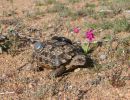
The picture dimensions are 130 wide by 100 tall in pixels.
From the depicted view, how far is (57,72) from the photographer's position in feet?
21.1

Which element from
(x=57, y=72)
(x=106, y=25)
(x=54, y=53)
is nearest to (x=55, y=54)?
(x=54, y=53)

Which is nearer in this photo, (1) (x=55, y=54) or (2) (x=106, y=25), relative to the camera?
(1) (x=55, y=54)

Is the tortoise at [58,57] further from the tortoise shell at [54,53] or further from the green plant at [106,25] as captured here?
the green plant at [106,25]

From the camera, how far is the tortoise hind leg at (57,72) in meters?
6.38

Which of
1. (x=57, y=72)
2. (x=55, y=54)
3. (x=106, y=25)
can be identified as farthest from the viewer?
(x=106, y=25)

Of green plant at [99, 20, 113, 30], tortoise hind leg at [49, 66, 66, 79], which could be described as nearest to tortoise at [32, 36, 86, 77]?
tortoise hind leg at [49, 66, 66, 79]

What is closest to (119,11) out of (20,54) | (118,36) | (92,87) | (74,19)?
(74,19)

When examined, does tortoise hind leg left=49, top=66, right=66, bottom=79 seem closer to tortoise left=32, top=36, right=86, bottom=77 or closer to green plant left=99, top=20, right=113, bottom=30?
tortoise left=32, top=36, right=86, bottom=77

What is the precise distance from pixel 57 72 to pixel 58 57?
268mm

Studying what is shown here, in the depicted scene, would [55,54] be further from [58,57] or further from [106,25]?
[106,25]

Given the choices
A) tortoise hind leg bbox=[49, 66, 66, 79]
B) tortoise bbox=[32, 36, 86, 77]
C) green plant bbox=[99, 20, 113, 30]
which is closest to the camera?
tortoise hind leg bbox=[49, 66, 66, 79]

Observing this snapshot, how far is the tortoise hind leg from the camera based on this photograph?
20.9ft

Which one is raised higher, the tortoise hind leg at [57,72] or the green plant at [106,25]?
the green plant at [106,25]

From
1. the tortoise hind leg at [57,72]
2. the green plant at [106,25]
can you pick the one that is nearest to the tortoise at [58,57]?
the tortoise hind leg at [57,72]
